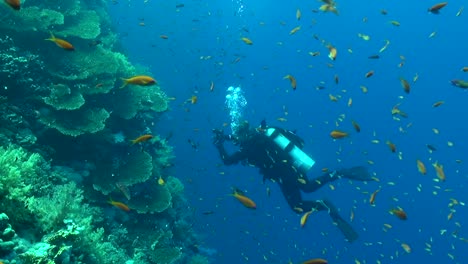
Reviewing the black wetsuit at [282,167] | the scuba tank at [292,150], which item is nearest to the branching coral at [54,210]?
the black wetsuit at [282,167]

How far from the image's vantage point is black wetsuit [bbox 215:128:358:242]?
1112 centimetres

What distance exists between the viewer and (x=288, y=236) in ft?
166

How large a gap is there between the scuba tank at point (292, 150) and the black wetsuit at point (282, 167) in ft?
0.32

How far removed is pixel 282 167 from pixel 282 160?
364 millimetres

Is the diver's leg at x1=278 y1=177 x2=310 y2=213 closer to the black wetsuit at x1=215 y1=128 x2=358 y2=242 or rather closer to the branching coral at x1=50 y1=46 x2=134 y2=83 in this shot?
the black wetsuit at x1=215 y1=128 x2=358 y2=242

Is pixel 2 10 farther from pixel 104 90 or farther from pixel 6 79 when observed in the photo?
pixel 104 90

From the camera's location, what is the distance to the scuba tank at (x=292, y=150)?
37.4 ft

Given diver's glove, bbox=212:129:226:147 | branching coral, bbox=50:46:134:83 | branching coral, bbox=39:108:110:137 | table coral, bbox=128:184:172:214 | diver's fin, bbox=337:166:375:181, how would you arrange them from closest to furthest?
branching coral, bbox=39:108:110:137
branching coral, bbox=50:46:134:83
table coral, bbox=128:184:172:214
diver's glove, bbox=212:129:226:147
diver's fin, bbox=337:166:375:181

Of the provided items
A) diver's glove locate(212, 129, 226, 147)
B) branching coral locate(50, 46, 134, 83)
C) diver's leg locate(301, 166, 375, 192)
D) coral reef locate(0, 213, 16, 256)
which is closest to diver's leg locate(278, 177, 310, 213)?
diver's leg locate(301, 166, 375, 192)

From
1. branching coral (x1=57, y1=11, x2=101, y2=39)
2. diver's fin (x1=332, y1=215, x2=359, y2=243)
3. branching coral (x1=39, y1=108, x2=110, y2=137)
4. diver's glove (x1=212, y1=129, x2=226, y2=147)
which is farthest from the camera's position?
diver's fin (x1=332, y1=215, x2=359, y2=243)

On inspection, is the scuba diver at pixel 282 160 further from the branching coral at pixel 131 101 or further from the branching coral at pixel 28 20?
the branching coral at pixel 28 20

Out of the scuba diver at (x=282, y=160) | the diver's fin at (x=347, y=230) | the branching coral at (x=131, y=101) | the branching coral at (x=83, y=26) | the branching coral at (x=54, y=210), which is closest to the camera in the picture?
the branching coral at (x=54, y=210)

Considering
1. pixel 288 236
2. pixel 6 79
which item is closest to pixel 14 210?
pixel 6 79

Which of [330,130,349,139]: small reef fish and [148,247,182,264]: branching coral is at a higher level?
[330,130,349,139]: small reef fish
